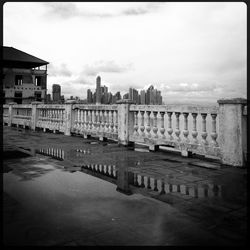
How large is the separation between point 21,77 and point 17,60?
4300 millimetres

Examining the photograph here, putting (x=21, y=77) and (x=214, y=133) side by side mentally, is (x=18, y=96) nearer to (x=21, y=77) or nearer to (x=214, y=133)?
(x=21, y=77)

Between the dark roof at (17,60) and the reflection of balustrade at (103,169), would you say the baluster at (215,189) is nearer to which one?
the reflection of balustrade at (103,169)

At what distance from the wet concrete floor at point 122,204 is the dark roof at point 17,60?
48772 millimetres

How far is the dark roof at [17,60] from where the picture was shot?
160 feet

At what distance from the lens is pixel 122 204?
10.4ft

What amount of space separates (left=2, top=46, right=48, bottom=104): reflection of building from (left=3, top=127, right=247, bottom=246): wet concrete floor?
48.6m

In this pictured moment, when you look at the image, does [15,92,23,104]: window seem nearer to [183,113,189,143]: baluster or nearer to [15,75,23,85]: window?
[15,75,23,85]: window

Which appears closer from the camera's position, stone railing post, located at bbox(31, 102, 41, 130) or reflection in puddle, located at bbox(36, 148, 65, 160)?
reflection in puddle, located at bbox(36, 148, 65, 160)

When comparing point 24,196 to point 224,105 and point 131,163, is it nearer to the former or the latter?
point 131,163

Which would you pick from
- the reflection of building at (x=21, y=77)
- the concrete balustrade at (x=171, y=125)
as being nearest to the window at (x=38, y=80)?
the reflection of building at (x=21, y=77)

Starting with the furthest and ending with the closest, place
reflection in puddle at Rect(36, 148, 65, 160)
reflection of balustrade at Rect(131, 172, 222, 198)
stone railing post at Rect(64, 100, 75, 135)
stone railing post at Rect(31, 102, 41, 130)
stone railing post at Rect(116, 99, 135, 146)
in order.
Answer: stone railing post at Rect(31, 102, 41, 130), stone railing post at Rect(64, 100, 75, 135), stone railing post at Rect(116, 99, 135, 146), reflection in puddle at Rect(36, 148, 65, 160), reflection of balustrade at Rect(131, 172, 222, 198)

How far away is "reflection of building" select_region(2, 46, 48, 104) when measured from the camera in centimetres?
4938

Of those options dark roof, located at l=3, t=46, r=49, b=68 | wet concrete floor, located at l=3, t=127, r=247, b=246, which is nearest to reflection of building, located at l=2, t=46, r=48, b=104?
dark roof, located at l=3, t=46, r=49, b=68

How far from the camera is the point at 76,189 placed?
3748mm
